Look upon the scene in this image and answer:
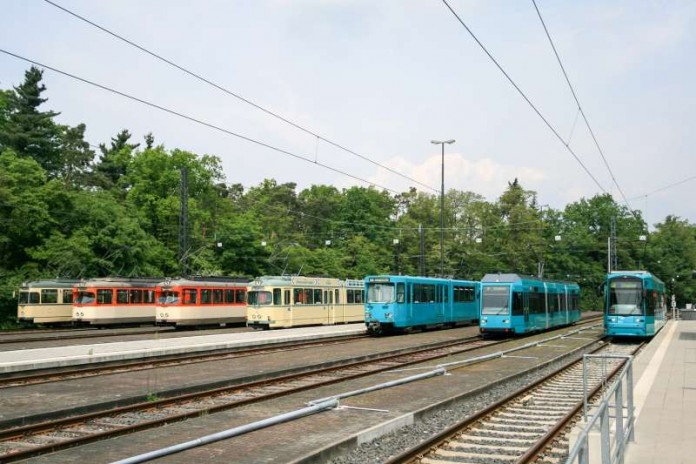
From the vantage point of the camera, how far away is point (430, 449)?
9734mm

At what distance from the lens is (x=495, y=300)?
32250 mm

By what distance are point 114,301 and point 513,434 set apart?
32289 mm

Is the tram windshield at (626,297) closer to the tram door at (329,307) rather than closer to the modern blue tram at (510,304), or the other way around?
the modern blue tram at (510,304)

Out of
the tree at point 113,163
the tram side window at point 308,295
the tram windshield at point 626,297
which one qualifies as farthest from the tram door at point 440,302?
the tree at point 113,163

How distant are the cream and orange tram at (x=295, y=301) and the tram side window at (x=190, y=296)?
3069 millimetres

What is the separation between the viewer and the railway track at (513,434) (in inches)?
372

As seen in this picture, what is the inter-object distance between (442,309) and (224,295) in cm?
1174

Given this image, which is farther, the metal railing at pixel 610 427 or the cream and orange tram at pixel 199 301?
the cream and orange tram at pixel 199 301

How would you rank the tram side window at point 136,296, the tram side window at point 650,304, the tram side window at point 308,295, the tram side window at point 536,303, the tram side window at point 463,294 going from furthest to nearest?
the tram side window at point 463,294, the tram side window at point 136,296, the tram side window at point 308,295, the tram side window at point 536,303, the tram side window at point 650,304

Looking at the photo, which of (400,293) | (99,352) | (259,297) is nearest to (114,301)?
(259,297)

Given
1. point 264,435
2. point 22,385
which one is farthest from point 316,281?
point 264,435

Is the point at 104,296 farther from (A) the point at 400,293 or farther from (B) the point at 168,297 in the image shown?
(A) the point at 400,293

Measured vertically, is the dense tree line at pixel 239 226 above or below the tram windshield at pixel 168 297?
above

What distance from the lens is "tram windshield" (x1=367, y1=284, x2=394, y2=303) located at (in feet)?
108
